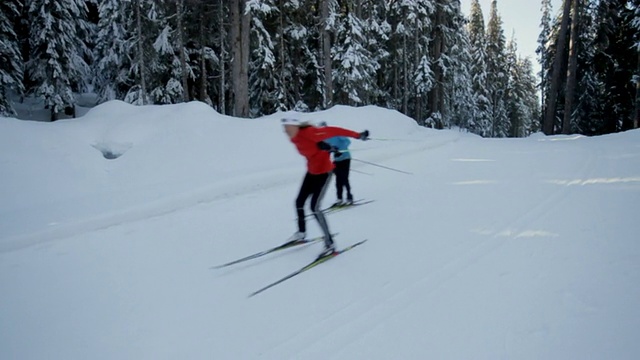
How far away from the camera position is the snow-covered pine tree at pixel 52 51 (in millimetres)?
19141

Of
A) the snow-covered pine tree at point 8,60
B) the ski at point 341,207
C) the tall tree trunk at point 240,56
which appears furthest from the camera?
the snow-covered pine tree at point 8,60

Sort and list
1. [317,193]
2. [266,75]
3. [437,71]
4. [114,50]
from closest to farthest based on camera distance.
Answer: [317,193], [114,50], [266,75], [437,71]

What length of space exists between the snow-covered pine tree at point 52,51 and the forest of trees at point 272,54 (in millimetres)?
54

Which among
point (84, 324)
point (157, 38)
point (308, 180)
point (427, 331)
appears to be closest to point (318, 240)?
point (308, 180)

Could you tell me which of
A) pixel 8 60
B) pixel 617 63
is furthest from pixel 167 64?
pixel 617 63

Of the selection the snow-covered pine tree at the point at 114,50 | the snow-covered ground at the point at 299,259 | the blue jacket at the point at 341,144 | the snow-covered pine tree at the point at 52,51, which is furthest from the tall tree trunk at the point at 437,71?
the snow-covered pine tree at the point at 52,51

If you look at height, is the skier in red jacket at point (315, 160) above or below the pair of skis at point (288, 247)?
above

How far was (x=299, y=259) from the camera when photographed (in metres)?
5.17

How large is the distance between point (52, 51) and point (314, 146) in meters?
20.7

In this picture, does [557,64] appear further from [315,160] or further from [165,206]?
[165,206]

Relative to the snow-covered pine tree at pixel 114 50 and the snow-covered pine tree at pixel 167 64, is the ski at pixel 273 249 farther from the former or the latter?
the snow-covered pine tree at pixel 114 50

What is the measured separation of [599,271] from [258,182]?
6.85 m

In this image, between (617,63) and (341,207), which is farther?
(617,63)

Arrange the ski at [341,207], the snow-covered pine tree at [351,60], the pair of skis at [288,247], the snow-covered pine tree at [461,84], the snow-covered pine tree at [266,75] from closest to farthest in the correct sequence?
the pair of skis at [288,247] → the ski at [341,207] → the snow-covered pine tree at [266,75] → the snow-covered pine tree at [351,60] → the snow-covered pine tree at [461,84]
